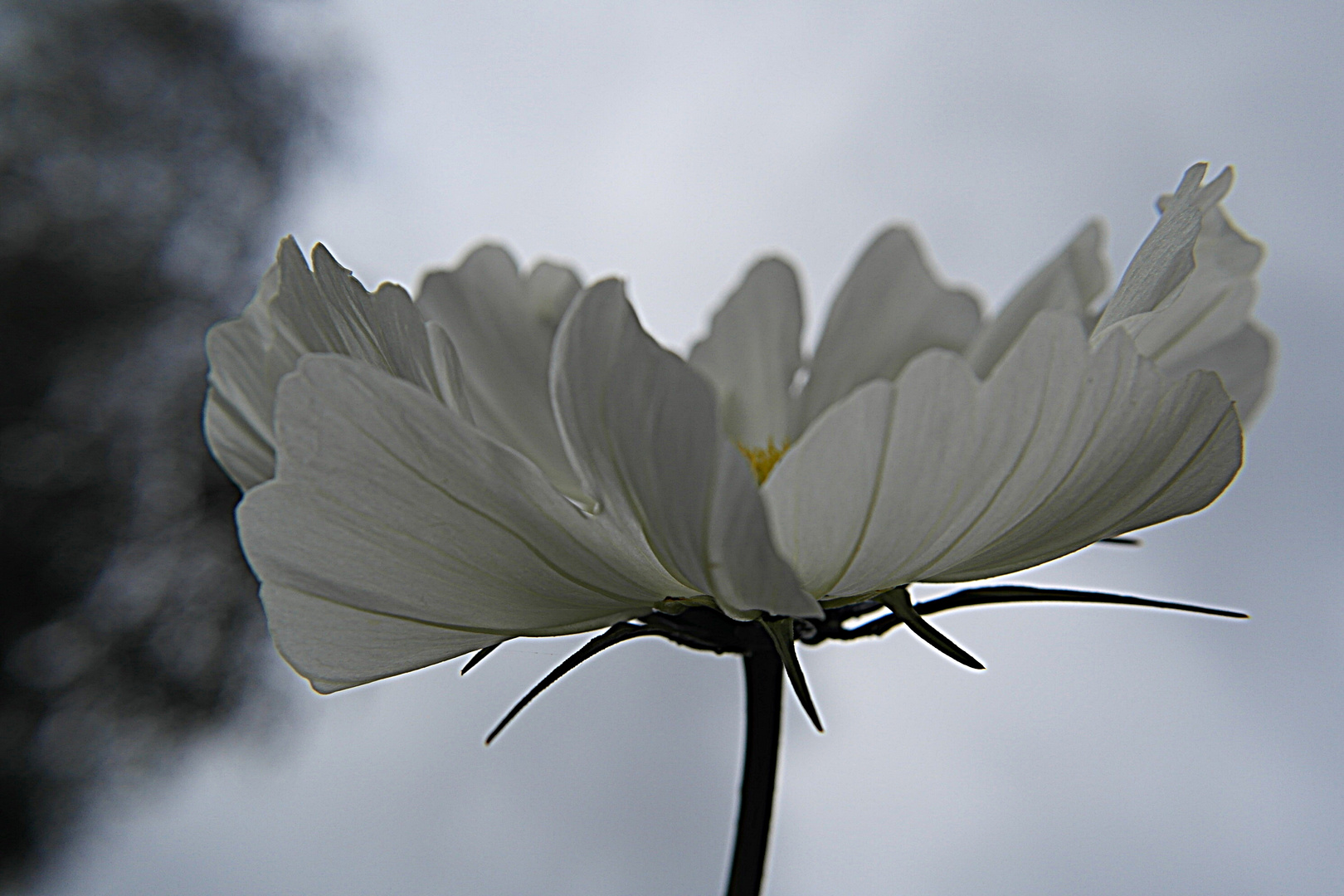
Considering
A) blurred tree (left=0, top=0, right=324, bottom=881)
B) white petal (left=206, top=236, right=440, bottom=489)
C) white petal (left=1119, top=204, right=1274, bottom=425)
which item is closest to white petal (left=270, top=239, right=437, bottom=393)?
white petal (left=206, top=236, right=440, bottom=489)

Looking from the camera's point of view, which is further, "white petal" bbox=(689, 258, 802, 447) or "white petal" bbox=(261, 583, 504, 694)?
"white petal" bbox=(689, 258, 802, 447)

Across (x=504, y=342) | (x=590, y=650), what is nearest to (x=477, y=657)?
(x=590, y=650)

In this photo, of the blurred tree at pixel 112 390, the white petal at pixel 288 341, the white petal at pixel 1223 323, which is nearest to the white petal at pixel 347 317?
the white petal at pixel 288 341

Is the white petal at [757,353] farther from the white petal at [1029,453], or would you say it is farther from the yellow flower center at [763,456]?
the white petal at [1029,453]

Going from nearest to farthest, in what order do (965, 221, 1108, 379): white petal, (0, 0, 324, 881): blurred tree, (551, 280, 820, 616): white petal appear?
1. (551, 280, 820, 616): white petal
2. (965, 221, 1108, 379): white petal
3. (0, 0, 324, 881): blurred tree

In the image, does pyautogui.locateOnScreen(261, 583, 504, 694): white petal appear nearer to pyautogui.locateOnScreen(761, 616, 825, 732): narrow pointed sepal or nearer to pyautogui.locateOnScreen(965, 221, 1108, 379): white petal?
pyautogui.locateOnScreen(761, 616, 825, 732): narrow pointed sepal

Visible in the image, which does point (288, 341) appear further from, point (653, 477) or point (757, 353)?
point (757, 353)
